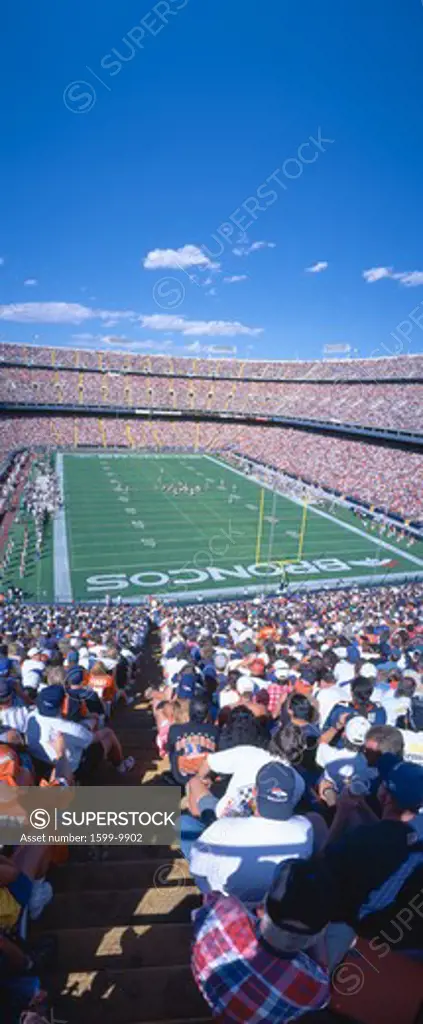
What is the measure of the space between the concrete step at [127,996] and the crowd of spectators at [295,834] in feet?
Result: 1.42

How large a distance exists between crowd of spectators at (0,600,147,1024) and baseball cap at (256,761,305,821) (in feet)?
3.98

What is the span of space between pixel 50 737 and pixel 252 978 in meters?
2.69

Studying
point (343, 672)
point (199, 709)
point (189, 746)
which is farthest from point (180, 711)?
point (343, 672)

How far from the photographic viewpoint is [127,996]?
8.93ft

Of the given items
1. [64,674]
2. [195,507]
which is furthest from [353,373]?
[64,674]

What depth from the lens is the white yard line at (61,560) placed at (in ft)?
75.3

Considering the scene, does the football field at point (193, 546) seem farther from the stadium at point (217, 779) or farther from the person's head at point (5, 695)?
the person's head at point (5, 695)

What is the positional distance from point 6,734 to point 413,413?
49680 millimetres

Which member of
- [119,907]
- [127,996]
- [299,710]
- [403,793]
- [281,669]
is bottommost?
[281,669]

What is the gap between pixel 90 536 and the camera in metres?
30.4

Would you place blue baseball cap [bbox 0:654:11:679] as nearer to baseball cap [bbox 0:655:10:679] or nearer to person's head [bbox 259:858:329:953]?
baseball cap [bbox 0:655:10:679]

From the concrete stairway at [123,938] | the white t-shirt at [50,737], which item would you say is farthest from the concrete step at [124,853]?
the white t-shirt at [50,737]

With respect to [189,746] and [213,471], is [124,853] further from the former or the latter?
[213,471]

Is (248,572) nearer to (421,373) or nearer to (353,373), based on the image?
(421,373)
